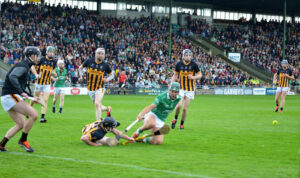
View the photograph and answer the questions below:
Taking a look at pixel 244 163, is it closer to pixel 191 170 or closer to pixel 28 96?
pixel 191 170

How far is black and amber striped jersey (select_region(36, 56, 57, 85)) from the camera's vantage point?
1652 centimetres

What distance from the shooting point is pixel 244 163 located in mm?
8414

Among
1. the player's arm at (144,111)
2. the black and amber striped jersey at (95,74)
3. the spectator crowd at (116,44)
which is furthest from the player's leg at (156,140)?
the spectator crowd at (116,44)

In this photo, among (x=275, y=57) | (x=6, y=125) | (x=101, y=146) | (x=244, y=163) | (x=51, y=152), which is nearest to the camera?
(x=244, y=163)

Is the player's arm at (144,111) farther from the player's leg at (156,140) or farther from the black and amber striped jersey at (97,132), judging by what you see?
the black and amber striped jersey at (97,132)

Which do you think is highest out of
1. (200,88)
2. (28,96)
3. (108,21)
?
(108,21)

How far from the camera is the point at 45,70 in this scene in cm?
A: 1664

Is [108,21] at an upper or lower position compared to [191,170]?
upper

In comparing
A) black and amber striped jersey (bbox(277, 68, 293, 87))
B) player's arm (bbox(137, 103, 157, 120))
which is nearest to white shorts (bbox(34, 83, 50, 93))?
player's arm (bbox(137, 103, 157, 120))

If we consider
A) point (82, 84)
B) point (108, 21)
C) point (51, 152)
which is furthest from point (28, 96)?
point (108, 21)

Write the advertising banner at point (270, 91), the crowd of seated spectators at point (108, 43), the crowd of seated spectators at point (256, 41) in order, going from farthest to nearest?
the crowd of seated spectators at point (256, 41)
the advertising banner at point (270, 91)
the crowd of seated spectators at point (108, 43)

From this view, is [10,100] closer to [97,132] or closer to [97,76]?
[97,132]

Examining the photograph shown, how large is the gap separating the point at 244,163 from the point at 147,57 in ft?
128

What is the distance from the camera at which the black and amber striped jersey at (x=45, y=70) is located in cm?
1652
